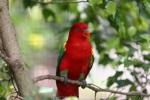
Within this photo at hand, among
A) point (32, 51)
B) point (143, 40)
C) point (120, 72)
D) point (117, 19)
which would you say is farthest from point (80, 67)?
point (32, 51)

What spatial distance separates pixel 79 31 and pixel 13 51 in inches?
52.8

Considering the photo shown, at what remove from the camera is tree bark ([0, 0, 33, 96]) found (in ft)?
7.59

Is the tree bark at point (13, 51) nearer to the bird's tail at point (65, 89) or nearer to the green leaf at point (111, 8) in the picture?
the green leaf at point (111, 8)

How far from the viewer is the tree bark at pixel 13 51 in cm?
231

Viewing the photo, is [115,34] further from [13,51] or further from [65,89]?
[13,51]

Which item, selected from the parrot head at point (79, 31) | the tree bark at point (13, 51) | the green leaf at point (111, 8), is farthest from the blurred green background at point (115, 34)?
the tree bark at point (13, 51)

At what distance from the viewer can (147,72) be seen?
3494mm

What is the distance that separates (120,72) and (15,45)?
1310 mm

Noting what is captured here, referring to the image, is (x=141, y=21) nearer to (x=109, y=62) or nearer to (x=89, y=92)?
(x=109, y=62)

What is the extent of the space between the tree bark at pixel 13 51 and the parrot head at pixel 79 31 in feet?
3.92

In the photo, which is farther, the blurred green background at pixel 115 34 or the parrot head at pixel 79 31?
the parrot head at pixel 79 31

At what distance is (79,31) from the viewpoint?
146 inches

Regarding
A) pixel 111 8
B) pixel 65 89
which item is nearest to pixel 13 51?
pixel 111 8

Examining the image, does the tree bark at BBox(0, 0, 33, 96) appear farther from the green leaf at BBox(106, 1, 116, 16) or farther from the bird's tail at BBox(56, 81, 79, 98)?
the bird's tail at BBox(56, 81, 79, 98)
